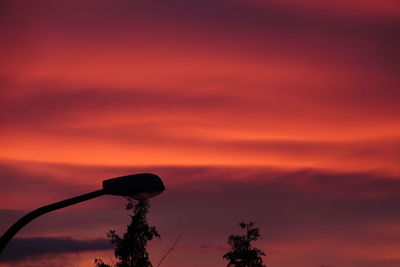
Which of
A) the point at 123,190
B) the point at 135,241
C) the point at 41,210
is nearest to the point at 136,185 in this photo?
the point at 123,190

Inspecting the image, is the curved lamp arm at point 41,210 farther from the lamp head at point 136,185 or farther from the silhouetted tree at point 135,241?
the silhouetted tree at point 135,241

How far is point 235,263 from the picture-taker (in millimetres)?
52031

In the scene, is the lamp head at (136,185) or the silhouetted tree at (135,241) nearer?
the lamp head at (136,185)

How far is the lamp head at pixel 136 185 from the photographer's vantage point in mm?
9047

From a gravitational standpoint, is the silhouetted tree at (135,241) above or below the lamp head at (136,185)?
above

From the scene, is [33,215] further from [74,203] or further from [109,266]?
[109,266]

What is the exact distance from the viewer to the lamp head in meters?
9.05

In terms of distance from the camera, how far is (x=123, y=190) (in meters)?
9.11

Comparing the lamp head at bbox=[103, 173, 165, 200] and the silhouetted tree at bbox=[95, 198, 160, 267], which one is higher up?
the silhouetted tree at bbox=[95, 198, 160, 267]

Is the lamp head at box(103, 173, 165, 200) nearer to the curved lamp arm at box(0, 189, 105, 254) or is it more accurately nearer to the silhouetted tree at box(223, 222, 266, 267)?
the curved lamp arm at box(0, 189, 105, 254)

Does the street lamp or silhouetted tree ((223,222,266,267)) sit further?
silhouetted tree ((223,222,266,267))

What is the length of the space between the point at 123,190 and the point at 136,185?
177 mm

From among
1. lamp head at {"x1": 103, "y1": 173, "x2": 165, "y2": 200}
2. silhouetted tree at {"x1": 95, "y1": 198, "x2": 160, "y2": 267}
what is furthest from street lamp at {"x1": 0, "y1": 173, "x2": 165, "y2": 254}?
silhouetted tree at {"x1": 95, "y1": 198, "x2": 160, "y2": 267}

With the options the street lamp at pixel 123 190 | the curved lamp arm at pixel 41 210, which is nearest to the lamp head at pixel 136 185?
the street lamp at pixel 123 190
